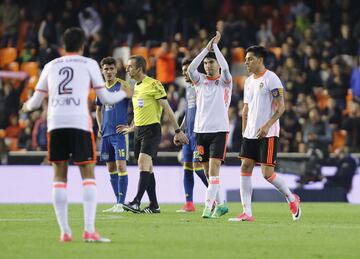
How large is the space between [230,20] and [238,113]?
15.4 feet

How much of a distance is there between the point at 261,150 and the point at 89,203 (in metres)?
3.98

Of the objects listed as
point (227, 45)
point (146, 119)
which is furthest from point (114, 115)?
point (227, 45)

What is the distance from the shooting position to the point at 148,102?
633 inches

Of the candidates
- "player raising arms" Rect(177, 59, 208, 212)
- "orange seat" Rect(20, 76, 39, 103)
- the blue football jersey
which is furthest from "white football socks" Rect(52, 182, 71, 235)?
"orange seat" Rect(20, 76, 39, 103)

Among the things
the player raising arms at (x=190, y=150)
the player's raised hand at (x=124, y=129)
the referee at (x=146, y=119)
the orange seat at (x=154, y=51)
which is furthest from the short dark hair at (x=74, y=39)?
the orange seat at (x=154, y=51)

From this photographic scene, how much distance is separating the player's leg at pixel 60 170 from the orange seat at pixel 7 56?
59.4 feet

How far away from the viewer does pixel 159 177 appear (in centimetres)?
2227

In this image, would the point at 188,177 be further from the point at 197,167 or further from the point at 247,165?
the point at 247,165

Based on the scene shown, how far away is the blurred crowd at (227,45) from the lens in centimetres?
2420

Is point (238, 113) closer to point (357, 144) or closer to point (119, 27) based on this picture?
point (357, 144)

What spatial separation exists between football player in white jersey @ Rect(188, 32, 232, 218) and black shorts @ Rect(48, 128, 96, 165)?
419 cm

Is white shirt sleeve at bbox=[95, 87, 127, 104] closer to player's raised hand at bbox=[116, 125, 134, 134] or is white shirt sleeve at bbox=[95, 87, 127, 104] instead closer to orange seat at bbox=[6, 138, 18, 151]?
player's raised hand at bbox=[116, 125, 134, 134]

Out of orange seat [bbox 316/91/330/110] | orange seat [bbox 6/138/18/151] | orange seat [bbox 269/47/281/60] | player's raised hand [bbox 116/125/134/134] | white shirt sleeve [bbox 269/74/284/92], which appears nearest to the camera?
white shirt sleeve [bbox 269/74/284/92]

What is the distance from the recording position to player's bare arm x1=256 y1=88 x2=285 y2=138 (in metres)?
13.8
